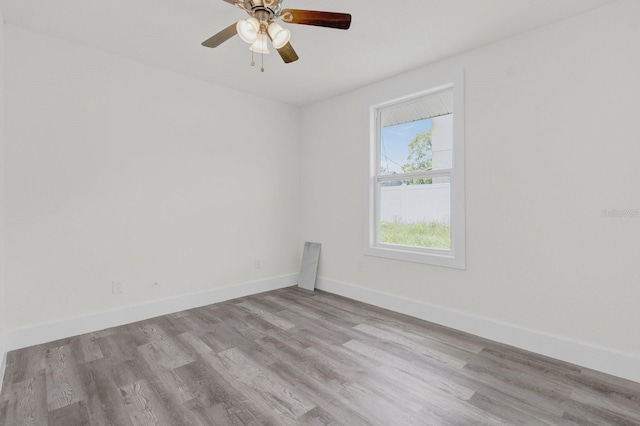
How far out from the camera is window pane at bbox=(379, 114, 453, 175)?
3.18 m

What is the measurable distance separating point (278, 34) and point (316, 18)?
248mm

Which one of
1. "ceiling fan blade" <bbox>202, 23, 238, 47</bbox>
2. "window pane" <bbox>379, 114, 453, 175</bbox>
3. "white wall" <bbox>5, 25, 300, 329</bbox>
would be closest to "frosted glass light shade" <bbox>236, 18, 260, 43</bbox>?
"ceiling fan blade" <bbox>202, 23, 238, 47</bbox>

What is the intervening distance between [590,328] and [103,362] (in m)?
3.60

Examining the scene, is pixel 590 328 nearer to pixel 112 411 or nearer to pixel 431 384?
pixel 431 384

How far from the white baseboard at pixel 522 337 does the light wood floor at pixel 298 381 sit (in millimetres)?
85

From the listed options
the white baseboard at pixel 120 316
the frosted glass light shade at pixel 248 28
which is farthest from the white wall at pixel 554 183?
the white baseboard at pixel 120 316

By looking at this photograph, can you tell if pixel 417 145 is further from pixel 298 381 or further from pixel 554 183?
pixel 298 381

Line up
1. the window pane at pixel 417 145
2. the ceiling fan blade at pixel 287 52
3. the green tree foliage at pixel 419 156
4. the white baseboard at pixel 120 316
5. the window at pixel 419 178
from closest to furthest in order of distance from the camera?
the ceiling fan blade at pixel 287 52
the white baseboard at pixel 120 316
the window at pixel 419 178
the window pane at pixel 417 145
the green tree foliage at pixel 419 156

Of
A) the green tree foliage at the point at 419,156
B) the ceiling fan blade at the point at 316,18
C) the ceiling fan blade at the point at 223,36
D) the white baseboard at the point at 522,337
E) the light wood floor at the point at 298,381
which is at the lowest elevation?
the light wood floor at the point at 298,381

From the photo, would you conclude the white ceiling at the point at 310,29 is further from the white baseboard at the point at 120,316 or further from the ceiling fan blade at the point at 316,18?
the white baseboard at the point at 120,316

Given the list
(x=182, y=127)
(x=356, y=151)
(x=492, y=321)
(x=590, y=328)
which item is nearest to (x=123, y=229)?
(x=182, y=127)

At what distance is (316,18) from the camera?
72.0 inches

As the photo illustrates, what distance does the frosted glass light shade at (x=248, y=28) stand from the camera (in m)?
1.82

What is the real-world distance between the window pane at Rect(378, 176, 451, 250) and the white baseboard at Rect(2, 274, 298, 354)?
1.85 m
